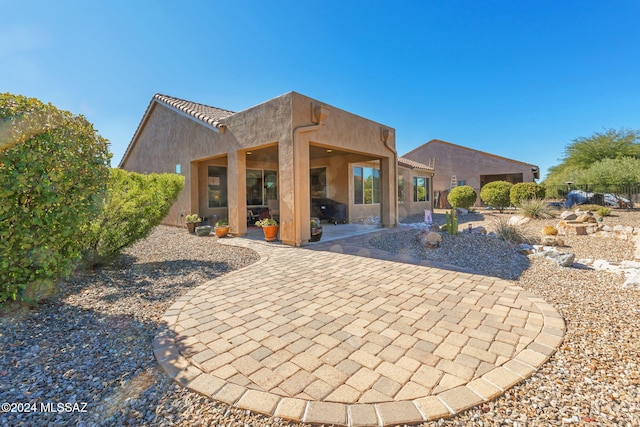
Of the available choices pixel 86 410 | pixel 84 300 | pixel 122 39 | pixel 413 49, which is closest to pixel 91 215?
pixel 84 300

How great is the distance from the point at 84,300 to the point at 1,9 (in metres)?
5.59

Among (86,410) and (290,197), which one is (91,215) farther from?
(290,197)

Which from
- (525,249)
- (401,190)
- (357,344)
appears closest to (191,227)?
(357,344)

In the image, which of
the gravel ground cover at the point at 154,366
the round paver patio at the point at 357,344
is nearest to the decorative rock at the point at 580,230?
the gravel ground cover at the point at 154,366

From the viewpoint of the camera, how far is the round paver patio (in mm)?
1861

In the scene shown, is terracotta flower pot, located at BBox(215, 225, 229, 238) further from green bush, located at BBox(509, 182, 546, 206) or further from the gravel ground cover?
green bush, located at BBox(509, 182, 546, 206)

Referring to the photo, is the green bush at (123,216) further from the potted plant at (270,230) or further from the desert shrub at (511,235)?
the desert shrub at (511,235)

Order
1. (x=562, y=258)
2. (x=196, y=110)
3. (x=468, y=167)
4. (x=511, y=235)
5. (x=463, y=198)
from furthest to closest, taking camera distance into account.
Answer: (x=468, y=167) → (x=463, y=198) → (x=196, y=110) → (x=511, y=235) → (x=562, y=258)

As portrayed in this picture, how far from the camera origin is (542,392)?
6.25ft

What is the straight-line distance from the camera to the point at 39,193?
10.2 ft

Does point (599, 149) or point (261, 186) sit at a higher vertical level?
point (599, 149)

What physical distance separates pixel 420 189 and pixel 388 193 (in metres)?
9.13

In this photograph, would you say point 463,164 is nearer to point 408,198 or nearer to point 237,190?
point 408,198

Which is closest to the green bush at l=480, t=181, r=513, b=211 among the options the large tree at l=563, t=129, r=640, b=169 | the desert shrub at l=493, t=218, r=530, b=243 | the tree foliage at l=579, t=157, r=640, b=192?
the tree foliage at l=579, t=157, r=640, b=192
